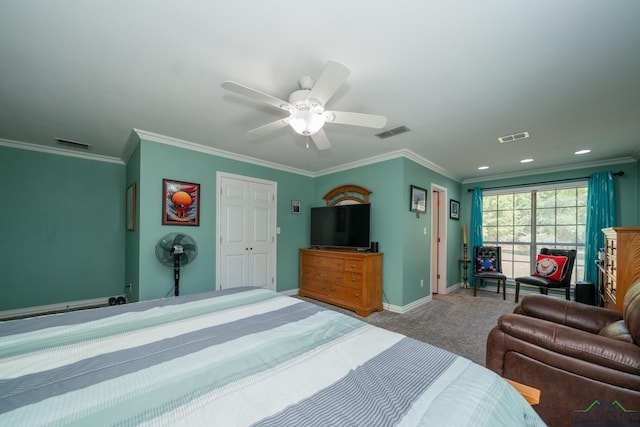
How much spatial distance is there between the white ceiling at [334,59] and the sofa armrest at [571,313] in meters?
1.71

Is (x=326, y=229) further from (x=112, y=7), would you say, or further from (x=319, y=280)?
(x=112, y=7)

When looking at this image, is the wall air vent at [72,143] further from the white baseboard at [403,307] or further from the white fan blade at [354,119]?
the white baseboard at [403,307]

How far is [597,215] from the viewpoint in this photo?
3836 mm

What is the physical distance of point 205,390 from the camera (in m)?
0.80

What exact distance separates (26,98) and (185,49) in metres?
1.88

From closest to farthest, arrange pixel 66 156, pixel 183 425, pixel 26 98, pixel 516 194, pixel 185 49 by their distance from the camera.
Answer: pixel 183 425 → pixel 185 49 → pixel 26 98 → pixel 66 156 → pixel 516 194

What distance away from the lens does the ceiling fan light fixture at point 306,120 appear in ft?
5.70

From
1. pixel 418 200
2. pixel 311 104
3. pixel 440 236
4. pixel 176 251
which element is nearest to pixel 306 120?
pixel 311 104

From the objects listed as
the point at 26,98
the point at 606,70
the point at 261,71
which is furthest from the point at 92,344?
the point at 606,70

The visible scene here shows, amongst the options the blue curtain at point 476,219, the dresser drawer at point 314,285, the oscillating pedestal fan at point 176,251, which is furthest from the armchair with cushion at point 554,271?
the oscillating pedestal fan at point 176,251

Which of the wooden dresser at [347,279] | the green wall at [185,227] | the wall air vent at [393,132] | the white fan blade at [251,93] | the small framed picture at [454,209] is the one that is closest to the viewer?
the white fan blade at [251,93]

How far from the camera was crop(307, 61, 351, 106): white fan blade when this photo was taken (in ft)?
4.33

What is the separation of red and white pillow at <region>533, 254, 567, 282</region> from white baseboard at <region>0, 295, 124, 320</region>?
693 centimetres

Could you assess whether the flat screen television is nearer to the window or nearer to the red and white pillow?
the red and white pillow
